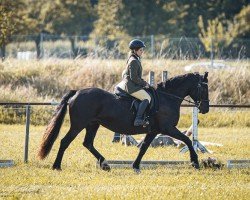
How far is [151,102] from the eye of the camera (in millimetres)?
14109

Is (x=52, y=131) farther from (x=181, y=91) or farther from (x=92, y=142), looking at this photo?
(x=181, y=91)

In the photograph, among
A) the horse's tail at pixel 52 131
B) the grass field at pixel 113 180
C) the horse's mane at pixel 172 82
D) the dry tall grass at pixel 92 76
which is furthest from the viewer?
the dry tall grass at pixel 92 76

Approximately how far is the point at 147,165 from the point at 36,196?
443cm

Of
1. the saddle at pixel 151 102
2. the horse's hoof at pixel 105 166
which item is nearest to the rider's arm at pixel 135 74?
the saddle at pixel 151 102

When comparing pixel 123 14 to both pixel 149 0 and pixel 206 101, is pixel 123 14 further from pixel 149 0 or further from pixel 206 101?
pixel 206 101

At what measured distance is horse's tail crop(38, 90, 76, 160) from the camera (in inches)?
542

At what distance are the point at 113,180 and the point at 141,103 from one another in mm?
2128

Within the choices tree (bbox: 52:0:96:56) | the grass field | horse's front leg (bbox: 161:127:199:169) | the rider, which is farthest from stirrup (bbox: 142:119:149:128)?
tree (bbox: 52:0:96:56)

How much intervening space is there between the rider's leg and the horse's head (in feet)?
4.25

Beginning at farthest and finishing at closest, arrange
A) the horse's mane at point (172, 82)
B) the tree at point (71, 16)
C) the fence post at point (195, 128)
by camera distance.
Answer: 1. the tree at point (71, 16)
2. the fence post at point (195, 128)
3. the horse's mane at point (172, 82)

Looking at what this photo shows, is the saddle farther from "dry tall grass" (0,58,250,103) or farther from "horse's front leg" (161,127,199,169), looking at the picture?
"dry tall grass" (0,58,250,103)

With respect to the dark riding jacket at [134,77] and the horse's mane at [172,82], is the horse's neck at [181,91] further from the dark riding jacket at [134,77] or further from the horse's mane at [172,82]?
the dark riding jacket at [134,77]

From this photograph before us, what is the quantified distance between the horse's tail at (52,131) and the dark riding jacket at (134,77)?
3.79 feet

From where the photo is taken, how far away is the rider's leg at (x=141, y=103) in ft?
45.5
